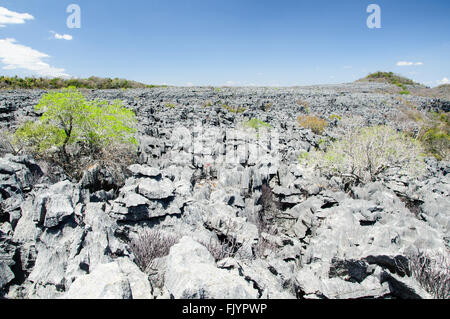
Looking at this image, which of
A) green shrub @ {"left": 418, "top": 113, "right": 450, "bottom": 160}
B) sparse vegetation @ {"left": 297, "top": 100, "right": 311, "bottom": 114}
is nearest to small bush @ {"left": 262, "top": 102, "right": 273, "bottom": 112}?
sparse vegetation @ {"left": 297, "top": 100, "right": 311, "bottom": 114}

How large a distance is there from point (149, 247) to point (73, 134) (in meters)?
7.00

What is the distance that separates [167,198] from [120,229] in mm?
1447

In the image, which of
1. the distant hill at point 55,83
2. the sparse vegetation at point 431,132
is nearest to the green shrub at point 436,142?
the sparse vegetation at point 431,132

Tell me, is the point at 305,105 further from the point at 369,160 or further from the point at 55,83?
the point at 55,83

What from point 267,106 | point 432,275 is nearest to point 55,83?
point 267,106

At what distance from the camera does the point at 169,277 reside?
3188mm

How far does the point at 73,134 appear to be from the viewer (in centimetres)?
904

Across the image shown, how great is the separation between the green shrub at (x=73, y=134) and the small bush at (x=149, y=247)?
18.0 feet

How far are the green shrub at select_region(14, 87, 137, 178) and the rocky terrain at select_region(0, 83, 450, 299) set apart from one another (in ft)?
4.30

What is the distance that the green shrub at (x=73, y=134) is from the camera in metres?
8.45

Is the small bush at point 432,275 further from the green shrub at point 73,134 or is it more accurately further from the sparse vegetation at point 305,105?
the sparse vegetation at point 305,105

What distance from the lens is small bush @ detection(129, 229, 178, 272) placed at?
418cm
